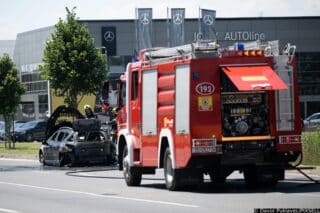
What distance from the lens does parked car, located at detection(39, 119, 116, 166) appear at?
1139 inches

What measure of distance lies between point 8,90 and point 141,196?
30856 mm

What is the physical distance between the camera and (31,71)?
273ft

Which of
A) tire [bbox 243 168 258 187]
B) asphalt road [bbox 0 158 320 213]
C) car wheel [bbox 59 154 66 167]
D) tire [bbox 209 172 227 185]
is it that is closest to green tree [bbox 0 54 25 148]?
car wheel [bbox 59 154 66 167]

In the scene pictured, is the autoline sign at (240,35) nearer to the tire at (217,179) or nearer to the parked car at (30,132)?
the parked car at (30,132)

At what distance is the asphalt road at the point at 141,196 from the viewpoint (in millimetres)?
15055

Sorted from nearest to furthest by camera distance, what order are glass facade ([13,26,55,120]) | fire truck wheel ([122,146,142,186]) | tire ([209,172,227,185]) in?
tire ([209,172,227,185]) < fire truck wheel ([122,146,142,186]) < glass facade ([13,26,55,120])

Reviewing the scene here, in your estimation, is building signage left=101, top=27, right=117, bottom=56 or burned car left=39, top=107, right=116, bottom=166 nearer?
burned car left=39, top=107, right=116, bottom=166

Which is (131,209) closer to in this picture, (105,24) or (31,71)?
(105,24)

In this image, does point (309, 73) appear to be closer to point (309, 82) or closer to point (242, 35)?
point (309, 82)

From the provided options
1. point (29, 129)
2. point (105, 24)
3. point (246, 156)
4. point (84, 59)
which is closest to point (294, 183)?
point (246, 156)

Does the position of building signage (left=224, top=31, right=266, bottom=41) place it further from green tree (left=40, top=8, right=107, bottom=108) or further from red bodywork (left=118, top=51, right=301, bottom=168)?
red bodywork (left=118, top=51, right=301, bottom=168)

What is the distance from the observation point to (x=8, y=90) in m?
47.3

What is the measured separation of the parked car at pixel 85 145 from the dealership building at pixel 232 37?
4439 cm

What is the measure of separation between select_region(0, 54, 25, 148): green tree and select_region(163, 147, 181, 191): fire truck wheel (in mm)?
29229
